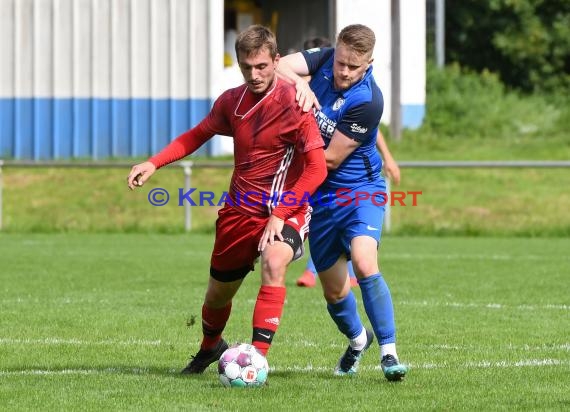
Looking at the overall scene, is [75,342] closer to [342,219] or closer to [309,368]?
[309,368]

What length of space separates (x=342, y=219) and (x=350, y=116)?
23.2 inches

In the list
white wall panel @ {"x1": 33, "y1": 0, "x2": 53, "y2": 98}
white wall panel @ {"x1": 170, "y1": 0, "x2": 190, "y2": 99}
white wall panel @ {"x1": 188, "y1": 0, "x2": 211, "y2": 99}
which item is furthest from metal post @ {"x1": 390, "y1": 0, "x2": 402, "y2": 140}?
white wall panel @ {"x1": 33, "y1": 0, "x2": 53, "y2": 98}

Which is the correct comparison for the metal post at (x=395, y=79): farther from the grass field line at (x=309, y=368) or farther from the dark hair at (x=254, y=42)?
the dark hair at (x=254, y=42)

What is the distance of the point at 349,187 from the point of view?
7.52 m

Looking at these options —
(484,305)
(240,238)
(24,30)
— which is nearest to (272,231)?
(240,238)

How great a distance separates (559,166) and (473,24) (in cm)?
1900

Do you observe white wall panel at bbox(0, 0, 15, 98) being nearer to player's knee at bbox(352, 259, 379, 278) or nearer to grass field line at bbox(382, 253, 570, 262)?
grass field line at bbox(382, 253, 570, 262)

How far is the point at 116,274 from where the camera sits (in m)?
13.9

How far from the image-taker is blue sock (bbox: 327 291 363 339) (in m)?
7.67

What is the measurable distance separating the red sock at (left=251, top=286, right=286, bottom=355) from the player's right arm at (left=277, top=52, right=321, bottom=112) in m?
1.01

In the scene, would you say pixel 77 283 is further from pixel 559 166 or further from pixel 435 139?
pixel 435 139

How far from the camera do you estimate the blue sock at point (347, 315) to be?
7668 millimetres

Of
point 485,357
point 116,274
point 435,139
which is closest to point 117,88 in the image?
point 435,139

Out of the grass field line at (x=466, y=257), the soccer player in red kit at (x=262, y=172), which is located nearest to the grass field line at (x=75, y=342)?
the soccer player in red kit at (x=262, y=172)
